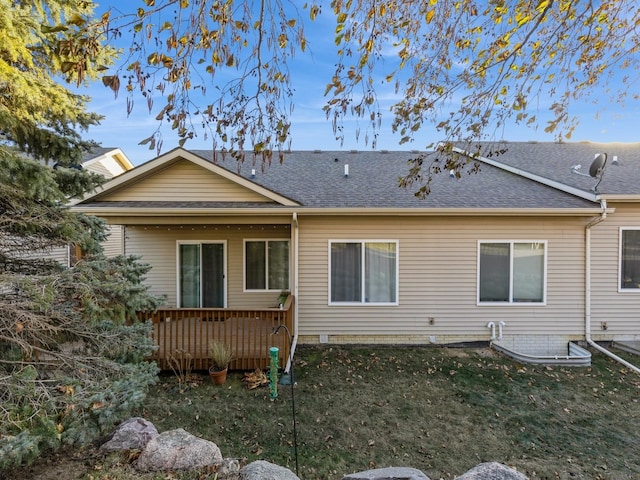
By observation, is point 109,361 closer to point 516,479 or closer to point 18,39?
point 18,39

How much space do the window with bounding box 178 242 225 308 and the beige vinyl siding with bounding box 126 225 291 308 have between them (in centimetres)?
16

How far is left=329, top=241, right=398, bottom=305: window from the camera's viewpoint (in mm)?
7391

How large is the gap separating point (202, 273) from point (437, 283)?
5.69 meters

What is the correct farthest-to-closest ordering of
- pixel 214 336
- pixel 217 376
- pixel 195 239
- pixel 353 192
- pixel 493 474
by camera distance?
1. pixel 195 239
2. pixel 353 192
3. pixel 214 336
4. pixel 217 376
5. pixel 493 474

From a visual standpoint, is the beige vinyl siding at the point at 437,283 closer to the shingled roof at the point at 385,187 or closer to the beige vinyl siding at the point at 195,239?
the shingled roof at the point at 385,187

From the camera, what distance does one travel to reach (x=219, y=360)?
5.56 m

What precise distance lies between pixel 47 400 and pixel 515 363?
279 inches

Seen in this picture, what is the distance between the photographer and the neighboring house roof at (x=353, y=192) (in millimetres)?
6871

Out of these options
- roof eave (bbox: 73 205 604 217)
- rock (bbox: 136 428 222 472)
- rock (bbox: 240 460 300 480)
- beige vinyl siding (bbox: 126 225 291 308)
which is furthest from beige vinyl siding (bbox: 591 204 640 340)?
rock (bbox: 136 428 222 472)

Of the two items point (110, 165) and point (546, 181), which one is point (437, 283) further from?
point (110, 165)

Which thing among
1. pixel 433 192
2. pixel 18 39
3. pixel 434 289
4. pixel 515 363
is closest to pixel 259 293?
pixel 434 289

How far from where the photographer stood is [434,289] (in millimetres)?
7410

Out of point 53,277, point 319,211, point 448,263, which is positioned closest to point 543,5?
point 319,211

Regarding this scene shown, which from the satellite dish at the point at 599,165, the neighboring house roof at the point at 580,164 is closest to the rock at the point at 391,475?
the neighboring house roof at the point at 580,164
